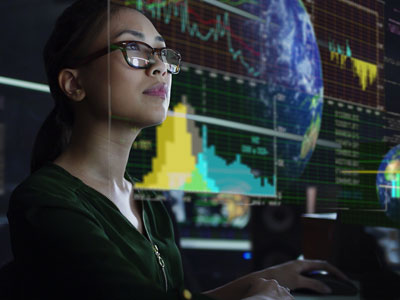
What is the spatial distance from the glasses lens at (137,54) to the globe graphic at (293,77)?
262 millimetres

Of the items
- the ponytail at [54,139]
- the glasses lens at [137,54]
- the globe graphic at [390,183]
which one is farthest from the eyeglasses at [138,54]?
the globe graphic at [390,183]

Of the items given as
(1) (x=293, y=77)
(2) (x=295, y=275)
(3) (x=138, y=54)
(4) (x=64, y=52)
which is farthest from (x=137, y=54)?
(2) (x=295, y=275)

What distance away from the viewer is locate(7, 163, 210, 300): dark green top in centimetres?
53

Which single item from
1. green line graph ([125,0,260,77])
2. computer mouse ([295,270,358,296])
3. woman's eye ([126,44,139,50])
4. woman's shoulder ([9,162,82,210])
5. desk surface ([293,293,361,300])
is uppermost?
green line graph ([125,0,260,77])

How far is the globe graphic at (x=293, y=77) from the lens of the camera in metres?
→ 0.94

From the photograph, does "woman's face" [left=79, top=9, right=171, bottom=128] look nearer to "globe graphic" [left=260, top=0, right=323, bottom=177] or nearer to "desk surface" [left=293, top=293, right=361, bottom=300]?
"globe graphic" [left=260, top=0, right=323, bottom=177]

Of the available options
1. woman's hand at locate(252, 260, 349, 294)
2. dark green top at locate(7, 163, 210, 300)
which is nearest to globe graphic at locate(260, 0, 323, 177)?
woman's hand at locate(252, 260, 349, 294)

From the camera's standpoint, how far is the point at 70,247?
54cm

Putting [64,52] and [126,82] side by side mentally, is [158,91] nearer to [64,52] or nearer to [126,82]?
[126,82]

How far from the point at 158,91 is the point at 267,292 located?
343mm

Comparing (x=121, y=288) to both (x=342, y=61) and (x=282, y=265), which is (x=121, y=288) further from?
(x=342, y=61)
